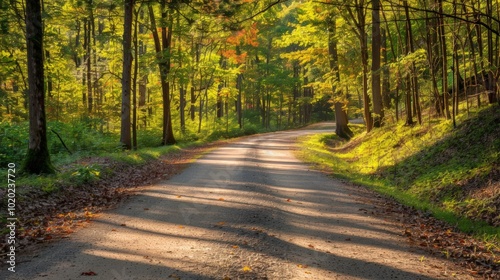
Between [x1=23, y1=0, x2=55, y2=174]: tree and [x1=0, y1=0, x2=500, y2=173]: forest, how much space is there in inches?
1.1

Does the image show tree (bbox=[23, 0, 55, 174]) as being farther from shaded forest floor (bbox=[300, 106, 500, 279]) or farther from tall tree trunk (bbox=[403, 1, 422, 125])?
tall tree trunk (bbox=[403, 1, 422, 125])

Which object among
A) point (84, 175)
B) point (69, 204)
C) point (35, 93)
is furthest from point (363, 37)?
point (69, 204)

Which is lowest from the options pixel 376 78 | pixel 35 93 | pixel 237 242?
pixel 237 242

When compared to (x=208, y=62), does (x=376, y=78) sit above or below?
below

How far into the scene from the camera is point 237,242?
5.83 metres

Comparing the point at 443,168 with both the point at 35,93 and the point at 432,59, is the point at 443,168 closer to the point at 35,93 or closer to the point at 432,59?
the point at 432,59

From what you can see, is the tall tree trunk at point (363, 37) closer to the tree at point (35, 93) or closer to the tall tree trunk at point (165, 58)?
the tall tree trunk at point (165, 58)

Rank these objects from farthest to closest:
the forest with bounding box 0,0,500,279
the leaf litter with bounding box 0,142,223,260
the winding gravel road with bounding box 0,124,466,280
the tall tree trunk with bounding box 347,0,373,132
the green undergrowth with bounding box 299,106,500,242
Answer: the tall tree trunk with bounding box 347,0,373,132 → the green undergrowth with bounding box 299,106,500,242 → the forest with bounding box 0,0,500,279 → the leaf litter with bounding box 0,142,223,260 → the winding gravel road with bounding box 0,124,466,280

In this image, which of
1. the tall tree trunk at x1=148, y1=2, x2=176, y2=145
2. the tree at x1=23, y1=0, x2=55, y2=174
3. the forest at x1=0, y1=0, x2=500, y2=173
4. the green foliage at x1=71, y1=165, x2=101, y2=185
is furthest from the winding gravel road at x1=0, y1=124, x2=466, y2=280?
the tall tree trunk at x1=148, y1=2, x2=176, y2=145

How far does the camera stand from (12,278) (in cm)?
448

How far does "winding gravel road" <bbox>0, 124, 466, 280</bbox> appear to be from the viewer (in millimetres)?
4793

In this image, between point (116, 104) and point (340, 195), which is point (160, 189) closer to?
point (340, 195)

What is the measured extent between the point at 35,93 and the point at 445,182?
34.1 ft

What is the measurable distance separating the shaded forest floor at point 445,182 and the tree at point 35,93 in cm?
862
